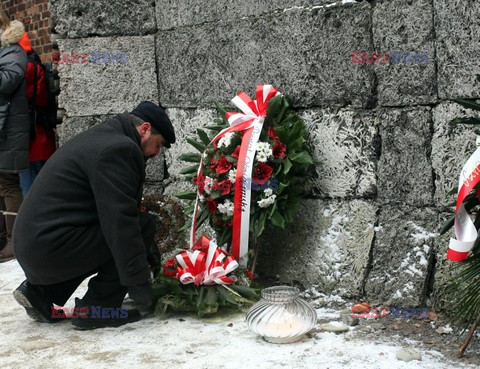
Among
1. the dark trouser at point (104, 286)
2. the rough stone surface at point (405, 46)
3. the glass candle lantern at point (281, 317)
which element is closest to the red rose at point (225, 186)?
the dark trouser at point (104, 286)

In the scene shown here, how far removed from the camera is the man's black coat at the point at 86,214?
11.2ft

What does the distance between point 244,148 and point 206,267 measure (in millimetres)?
722

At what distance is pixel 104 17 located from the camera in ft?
17.0

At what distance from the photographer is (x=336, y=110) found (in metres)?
4.04

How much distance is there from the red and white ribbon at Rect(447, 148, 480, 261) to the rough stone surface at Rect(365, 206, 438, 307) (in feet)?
2.33

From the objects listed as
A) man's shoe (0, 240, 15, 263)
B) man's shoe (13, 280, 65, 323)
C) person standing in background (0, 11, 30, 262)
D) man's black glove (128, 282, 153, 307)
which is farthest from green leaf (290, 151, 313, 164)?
man's shoe (0, 240, 15, 263)

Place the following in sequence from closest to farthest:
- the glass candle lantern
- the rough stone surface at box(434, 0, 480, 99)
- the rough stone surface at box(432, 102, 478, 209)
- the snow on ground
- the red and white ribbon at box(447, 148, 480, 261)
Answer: the red and white ribbon at box(447, 148, 480, 261) → the snow on ground → the glass candle lantern → the rough stone surface at box(434, 0, 480, 99) → the rough stone surface at box(432, 102, 478, 209)

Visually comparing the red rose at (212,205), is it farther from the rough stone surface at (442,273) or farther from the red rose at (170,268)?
the rough stone surface at (442,273)

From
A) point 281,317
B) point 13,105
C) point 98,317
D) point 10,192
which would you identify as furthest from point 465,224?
point 10,192

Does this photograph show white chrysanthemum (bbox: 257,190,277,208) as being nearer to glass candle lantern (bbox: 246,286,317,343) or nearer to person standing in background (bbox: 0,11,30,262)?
glass candle lantern (bbox: 246,286,317,343)

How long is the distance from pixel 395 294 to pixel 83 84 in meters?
2.92

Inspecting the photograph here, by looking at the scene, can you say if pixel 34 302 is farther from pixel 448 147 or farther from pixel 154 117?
pixel 448 147

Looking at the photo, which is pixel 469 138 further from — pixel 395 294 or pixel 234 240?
pixel 234 240

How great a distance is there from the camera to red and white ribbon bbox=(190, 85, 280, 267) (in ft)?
12.9
